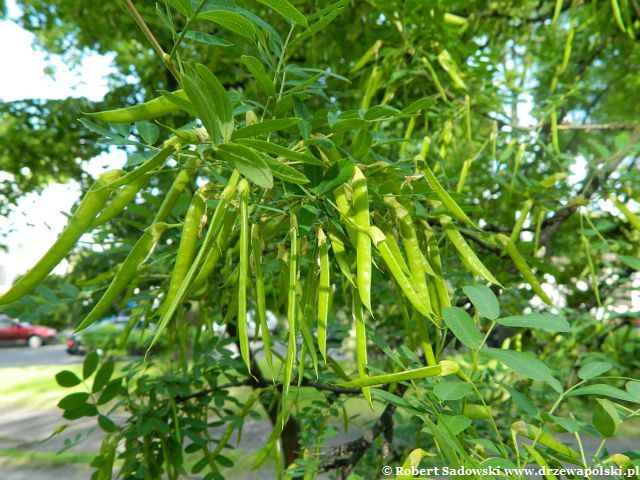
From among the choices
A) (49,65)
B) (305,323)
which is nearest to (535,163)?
(305,323)

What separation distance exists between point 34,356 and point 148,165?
12.0m

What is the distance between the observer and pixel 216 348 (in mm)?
1366

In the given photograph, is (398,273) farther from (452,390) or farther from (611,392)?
(611,392)

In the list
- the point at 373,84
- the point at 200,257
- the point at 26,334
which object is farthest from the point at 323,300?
the point at 26,334

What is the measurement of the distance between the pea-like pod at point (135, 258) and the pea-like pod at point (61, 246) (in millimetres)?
18

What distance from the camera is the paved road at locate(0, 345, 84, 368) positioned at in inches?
379

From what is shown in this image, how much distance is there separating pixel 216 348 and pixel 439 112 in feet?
2.78

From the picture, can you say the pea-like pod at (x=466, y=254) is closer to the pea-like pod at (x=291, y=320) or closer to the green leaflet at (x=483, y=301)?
the green leaflet at (x=483, y=301)

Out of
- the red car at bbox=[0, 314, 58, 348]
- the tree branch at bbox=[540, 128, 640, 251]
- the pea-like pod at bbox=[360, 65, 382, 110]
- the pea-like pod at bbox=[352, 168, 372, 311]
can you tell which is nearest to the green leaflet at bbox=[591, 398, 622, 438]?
the pea-like pod at bbox=[352, 168, 372, 311]

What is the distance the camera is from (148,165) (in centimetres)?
46

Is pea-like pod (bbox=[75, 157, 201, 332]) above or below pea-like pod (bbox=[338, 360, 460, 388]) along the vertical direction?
above

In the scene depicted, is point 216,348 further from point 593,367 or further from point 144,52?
point 144,52

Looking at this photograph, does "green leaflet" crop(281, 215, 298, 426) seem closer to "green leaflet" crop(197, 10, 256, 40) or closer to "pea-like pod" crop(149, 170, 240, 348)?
"pea-like pod" crop(149, 170, 240, 348)

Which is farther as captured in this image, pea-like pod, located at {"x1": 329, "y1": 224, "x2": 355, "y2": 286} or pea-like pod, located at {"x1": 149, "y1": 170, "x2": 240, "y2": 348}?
pea-like pod, located at {"x1": 329, "y1": 224, "x2": 355, "y2": 286}
